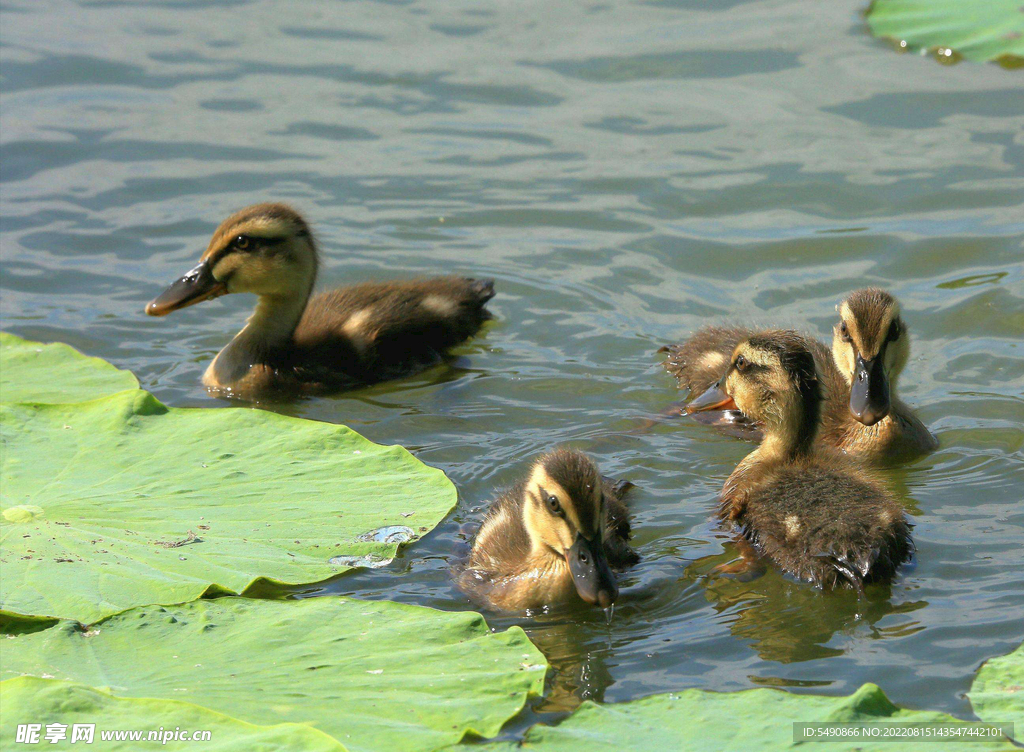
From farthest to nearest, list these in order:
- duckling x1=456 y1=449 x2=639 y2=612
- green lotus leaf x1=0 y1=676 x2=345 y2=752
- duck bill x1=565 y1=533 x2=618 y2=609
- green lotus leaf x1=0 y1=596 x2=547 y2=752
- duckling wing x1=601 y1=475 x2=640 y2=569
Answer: duckling wing x1=601 y1=475 x2=640 y2=569, duckling x1=456 y1=449 x2=639 y2=612, duck bill x1=565 y1=533 x2=618 y2=609, green lotus leaf x1=0 y1=596 x2=547 y2=752, green lotus leaf x1=0 y1=676 x2=345 y2=752

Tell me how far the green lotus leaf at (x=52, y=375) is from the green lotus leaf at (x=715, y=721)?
3.06 meters

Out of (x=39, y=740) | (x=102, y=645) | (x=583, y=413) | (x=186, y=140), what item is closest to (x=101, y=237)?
(x=186, y=140)

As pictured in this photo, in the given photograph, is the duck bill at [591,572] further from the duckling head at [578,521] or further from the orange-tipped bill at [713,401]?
the orange-tipped bill at [713,401]

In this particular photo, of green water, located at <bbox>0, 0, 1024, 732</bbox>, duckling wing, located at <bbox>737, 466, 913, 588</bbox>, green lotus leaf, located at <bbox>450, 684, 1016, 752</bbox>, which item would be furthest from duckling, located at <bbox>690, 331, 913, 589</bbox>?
green lotus leaf, located at <bbox>450, 684, 1016, 752</bbox>

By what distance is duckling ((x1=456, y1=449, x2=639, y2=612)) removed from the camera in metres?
3.98

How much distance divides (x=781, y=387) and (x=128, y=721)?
284 centimetres

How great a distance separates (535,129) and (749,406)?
4383 mm

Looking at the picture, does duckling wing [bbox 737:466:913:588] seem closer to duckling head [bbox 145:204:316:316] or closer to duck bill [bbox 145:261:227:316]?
duckling head [bbox 145:204:316:316]

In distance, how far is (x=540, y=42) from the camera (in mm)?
10180

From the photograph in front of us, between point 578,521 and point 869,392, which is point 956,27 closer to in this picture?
point 869,392

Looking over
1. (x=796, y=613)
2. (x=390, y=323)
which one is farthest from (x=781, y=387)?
(x=390, y=323)

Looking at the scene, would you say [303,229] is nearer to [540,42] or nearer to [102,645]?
[102,645]

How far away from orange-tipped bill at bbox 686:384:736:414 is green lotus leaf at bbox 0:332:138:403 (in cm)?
251

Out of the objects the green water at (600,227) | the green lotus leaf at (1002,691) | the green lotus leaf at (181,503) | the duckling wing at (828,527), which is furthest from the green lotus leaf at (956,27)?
the green lotus leaf at (1002,691)
